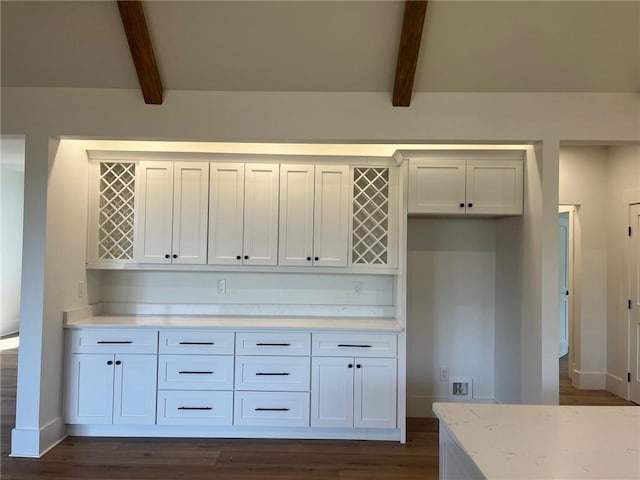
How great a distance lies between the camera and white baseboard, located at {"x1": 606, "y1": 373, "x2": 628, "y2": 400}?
167 inches

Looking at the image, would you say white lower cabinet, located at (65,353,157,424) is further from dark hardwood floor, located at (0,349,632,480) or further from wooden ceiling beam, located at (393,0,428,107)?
wooden ceiling beam, located at (393,0,428,107)

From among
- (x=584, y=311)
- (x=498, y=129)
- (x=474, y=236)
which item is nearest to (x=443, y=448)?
(x=498, y=129)

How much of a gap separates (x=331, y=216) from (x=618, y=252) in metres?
3.07

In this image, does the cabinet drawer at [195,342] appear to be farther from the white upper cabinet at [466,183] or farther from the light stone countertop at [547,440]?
the light stone countertop at [547,440]

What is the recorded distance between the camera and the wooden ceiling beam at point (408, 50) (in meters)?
2.45

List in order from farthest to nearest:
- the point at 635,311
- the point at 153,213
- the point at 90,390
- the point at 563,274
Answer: the point at 563,274 < the point at 635,311 < the point at 153,213 < the point at 90,390

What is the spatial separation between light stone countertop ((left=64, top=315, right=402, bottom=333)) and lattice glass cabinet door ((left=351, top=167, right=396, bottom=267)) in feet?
1.67

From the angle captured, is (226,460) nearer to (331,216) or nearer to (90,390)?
(90,390)

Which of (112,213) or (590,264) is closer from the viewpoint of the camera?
(112,213)

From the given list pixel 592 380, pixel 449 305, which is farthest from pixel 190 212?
pixel 592 380

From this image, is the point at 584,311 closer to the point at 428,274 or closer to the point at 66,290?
the point at 428,274

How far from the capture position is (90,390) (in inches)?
126

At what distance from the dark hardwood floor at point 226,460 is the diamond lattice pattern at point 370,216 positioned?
1429 mm

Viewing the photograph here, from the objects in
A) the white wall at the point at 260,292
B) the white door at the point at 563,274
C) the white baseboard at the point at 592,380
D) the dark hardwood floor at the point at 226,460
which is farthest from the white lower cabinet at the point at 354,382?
the white door at the point at 563,274
